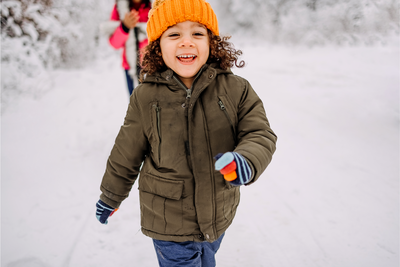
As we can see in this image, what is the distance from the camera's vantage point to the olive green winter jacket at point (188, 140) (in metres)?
1.28

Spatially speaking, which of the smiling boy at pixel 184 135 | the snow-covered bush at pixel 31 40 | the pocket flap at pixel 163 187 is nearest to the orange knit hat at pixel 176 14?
the smiling boy at pixel 184 135

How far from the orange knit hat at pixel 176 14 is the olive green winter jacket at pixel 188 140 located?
0.91ft

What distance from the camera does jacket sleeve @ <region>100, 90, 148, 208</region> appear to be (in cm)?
141

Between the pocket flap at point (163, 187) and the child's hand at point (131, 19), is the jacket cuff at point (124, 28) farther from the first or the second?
the pocket flap at point (163, 187)

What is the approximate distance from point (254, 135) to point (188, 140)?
1.12 ft

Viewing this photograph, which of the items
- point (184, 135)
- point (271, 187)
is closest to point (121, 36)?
point (184, 135)

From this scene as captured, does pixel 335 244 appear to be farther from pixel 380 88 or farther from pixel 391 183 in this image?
pixel 380 88

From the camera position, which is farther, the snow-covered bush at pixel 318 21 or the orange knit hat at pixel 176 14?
the snow-covered bush at pixel 318 21

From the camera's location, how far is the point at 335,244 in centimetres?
215

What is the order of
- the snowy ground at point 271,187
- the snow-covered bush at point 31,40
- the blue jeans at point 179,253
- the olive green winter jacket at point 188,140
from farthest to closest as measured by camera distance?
1. the snow-covered bush at point 31,40
2. the snowy ground at point 271,187
3. the blue jeans at point 179,253
4. the olive green winter jacket at point 188,140

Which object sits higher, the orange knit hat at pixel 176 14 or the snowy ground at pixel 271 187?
the orange knit hat at pixel 176 14

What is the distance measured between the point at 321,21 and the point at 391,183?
29.6ft

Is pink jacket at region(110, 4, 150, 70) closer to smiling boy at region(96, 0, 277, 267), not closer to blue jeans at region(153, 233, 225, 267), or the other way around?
smiling boy at region(96, 0, 277, 267)

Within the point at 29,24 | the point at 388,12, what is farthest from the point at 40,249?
the point at 388,12
